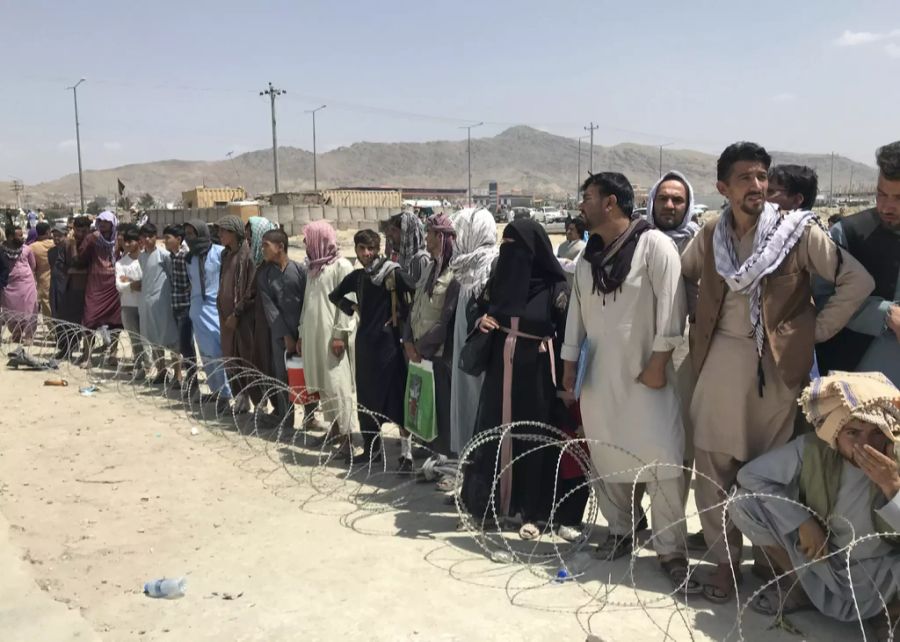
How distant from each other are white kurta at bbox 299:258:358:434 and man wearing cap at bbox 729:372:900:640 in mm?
3500

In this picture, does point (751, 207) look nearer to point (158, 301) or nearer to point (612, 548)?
point (612, 548)

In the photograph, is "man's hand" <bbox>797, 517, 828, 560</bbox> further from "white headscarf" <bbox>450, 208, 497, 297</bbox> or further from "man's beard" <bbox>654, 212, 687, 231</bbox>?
"white headscarf" <bbox>450, 208, 497, 297</bbox>

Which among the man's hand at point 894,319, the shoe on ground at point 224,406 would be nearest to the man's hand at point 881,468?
the man's hand at point 894,319

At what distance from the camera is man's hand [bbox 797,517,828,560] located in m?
3.19

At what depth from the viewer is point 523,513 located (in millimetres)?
4422

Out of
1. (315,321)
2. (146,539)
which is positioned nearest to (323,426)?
(315,321)

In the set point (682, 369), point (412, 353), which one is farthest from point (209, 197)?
point (682, 369)

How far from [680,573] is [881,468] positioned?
1.18 m

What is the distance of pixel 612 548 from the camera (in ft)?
13.5

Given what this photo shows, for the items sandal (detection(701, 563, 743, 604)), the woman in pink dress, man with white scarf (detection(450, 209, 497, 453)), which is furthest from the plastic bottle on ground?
the woman in pink dress

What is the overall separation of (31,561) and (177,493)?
121 centimetres

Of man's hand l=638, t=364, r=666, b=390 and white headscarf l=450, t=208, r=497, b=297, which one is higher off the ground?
white headscarf l=450, t=208, r=497, b=297

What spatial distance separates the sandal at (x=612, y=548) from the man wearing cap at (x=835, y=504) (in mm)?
766

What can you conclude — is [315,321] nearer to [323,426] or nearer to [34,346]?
[323,426]
